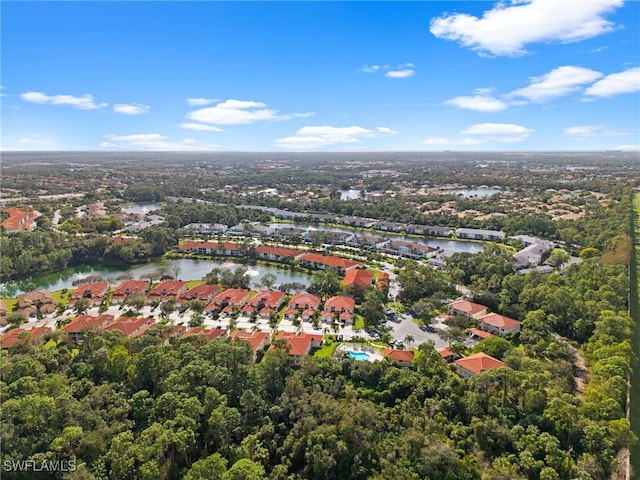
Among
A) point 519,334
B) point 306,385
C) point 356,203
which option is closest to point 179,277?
point 306,385

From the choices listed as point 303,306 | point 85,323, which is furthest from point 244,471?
point 85,323

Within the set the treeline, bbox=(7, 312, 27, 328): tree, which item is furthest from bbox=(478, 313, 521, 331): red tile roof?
the treeline

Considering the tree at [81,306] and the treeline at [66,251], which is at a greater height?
the treeline at [66,251]

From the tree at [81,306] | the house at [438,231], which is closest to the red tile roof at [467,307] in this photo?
the tree at [81,306]

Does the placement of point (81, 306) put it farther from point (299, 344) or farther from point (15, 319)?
point (299, 344)

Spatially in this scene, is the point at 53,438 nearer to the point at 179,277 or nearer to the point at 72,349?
the point at 72,349

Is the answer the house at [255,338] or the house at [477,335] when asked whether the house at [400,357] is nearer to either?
the house at [477,335]
